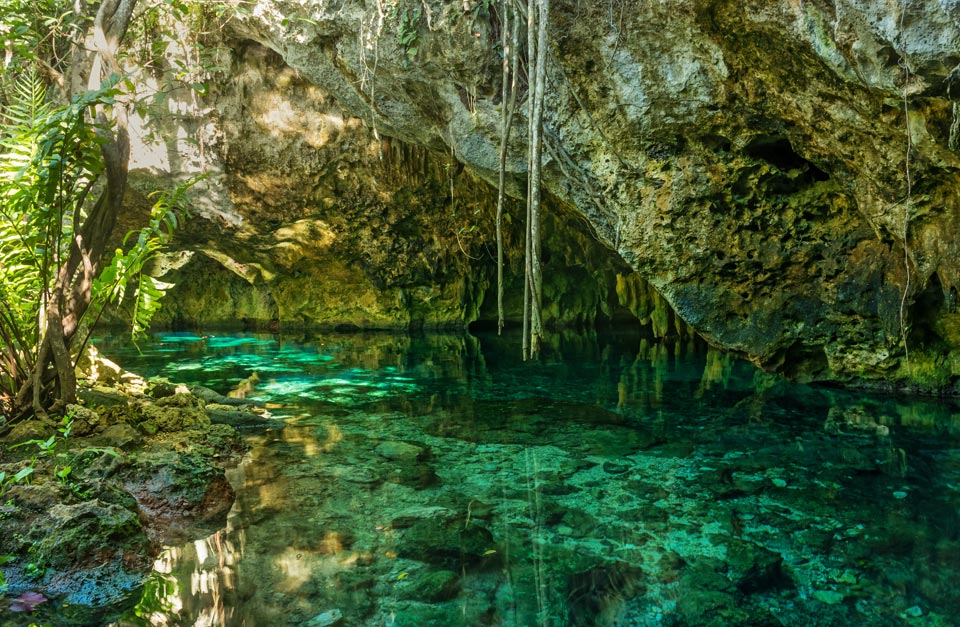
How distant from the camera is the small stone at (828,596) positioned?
221 centimetres

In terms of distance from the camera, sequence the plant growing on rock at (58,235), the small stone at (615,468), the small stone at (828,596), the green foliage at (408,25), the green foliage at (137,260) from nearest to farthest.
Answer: the small stone at (828,596) < the small stone at (615,468) < the plant growing on rock at (58,235) < the green foliage at (137,260) < the green foliage at (408,25)

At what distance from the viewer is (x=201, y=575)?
243 centimetres

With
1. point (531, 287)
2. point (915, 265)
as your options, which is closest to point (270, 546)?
point (531, 287)

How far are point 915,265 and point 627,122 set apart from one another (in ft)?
7.99

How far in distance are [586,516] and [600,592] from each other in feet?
2.33

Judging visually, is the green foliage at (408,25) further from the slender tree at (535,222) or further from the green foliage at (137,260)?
the slender tree at (535,222)

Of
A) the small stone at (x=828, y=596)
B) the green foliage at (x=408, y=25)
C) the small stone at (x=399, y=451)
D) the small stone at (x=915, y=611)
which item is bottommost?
the small stone at (x=828, y=596)

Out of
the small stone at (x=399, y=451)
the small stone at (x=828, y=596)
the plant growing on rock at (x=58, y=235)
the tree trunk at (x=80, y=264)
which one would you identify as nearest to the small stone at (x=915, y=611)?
the small stone at (x=828, y=596)

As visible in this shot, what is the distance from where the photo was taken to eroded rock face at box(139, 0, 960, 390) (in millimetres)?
3838

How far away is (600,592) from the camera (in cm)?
230

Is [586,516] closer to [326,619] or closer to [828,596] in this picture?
[828,596]

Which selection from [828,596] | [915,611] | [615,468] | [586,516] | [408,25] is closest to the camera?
[915,611]

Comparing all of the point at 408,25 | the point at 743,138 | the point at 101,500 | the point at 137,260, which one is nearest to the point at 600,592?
the point at 101,500

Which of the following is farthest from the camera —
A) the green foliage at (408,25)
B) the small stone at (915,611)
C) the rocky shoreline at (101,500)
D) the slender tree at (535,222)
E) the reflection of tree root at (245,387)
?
the reflection of tree root at (245,387)
